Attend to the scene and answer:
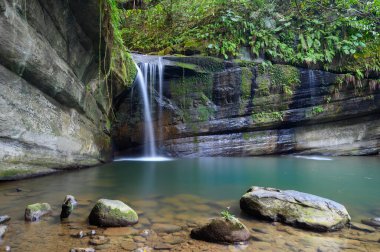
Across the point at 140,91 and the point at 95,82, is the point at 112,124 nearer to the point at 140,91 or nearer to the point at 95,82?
the point at 140,91

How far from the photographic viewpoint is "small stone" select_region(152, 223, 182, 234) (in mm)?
3697

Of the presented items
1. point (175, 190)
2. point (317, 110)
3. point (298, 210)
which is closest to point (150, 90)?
point (175, 190)

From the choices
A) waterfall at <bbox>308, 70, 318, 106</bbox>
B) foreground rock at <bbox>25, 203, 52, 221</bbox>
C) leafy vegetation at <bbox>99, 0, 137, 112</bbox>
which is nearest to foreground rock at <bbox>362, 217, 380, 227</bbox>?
foreground rock at <bbox>25, 203, 52, 221</bbox>

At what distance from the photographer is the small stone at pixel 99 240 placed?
3197 mm

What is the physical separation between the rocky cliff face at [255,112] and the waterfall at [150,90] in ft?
0.77

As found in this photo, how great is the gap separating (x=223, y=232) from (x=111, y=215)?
→ 4.48 ft

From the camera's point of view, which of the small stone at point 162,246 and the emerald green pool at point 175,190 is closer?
the small stone at point 162,246

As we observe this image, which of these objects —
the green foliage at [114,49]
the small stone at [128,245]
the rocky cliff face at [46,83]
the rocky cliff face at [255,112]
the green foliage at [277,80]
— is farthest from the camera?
the green foliage at [277,80]

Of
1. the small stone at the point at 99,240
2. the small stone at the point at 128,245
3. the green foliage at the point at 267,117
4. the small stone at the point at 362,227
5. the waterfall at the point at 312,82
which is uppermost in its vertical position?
the waterfall at the point at 312,82

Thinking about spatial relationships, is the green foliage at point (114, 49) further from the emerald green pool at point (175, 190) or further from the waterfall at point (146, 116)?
the emerald green pool at point (175, 190)

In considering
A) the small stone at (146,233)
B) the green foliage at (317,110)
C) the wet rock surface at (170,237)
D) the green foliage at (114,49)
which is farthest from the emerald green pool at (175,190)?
the green foliage at (317,110)

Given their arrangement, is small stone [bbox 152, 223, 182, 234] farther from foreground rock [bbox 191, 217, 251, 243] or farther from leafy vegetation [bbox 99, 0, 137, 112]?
leafy vegetation [bbox 99, 0, 137, 112]

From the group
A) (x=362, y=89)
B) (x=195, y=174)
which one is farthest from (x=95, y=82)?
(x=362, y=89)

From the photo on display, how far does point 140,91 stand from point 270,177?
6.13m
